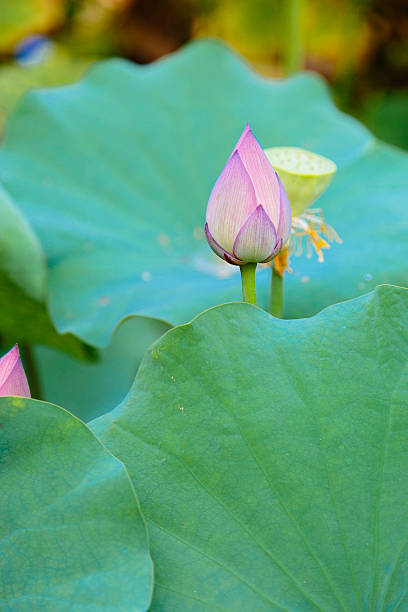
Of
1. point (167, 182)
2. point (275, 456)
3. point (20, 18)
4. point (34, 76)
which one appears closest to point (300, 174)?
point (275, 456)

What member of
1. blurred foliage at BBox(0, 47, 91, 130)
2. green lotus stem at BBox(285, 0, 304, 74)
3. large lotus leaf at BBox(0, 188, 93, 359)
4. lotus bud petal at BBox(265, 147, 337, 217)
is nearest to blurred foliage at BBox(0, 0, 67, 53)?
blurred foliage at BBox(0, 47, 91, 130)

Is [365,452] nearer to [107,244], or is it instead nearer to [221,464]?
[221,464]

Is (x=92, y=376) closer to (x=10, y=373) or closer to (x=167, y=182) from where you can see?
(x=167, y=182)

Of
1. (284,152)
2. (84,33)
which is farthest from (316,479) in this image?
Result: (84,33)

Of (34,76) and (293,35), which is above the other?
(293,35)

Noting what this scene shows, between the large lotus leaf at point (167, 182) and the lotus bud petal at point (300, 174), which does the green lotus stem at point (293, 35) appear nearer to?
the large lotus leaf at point (167, 182)

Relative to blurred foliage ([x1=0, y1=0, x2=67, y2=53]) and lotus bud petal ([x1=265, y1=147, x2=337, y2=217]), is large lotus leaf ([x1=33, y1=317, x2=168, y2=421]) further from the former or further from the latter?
blurred foliage ([x1=0, y1=0, x2=67, y2=53])
